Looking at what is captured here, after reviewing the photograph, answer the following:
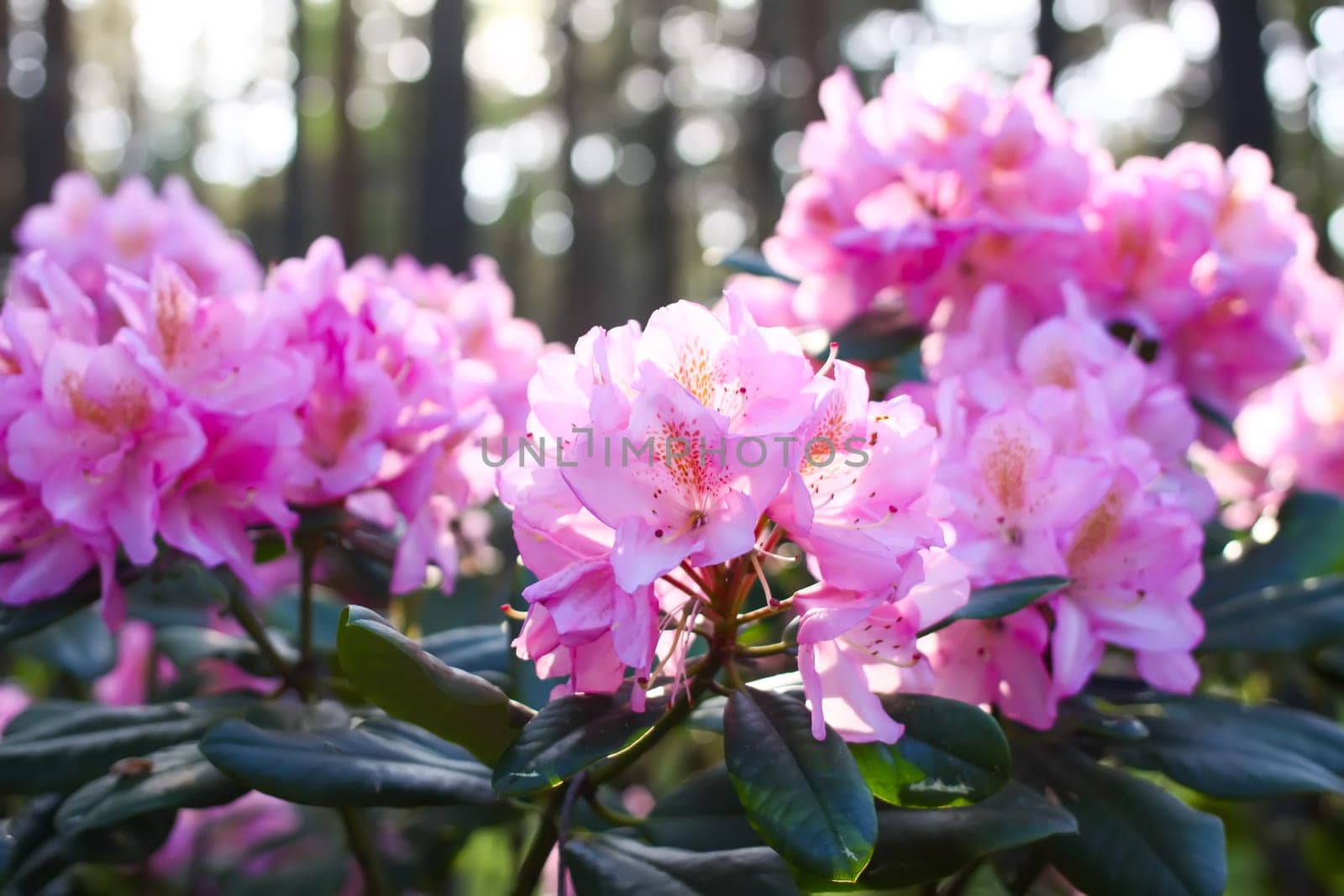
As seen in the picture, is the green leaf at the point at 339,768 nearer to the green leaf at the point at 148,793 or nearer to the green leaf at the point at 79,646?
the green leaf at the point at 148,793

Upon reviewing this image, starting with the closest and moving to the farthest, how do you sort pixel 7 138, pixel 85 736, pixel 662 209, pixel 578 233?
pixel 85 736
pixel 7 138
pixel 662 209
pixel 578 233

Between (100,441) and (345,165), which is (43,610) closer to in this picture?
(100,441)

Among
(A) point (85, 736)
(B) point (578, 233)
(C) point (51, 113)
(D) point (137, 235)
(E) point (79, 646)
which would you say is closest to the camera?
(A) point (85, 736)

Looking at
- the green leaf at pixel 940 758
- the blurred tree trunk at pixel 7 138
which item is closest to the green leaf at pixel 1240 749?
the green leaf at pixel 940 758

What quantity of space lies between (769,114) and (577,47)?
10.2 ft

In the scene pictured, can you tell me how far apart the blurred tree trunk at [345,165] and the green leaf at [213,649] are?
21.6 ft

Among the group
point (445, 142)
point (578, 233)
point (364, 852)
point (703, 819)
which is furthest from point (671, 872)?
point (578, 233)

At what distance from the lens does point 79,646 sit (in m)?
1.45

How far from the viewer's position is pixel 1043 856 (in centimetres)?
97

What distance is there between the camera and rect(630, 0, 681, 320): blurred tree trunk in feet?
36.4

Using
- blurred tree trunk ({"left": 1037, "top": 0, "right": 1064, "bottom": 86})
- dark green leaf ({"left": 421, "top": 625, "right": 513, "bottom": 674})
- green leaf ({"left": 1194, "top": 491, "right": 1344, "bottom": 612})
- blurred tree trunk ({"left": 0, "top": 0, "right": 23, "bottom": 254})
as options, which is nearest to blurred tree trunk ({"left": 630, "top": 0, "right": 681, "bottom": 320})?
blurred tree trunk ({"left": 1037, "top": 0, "right": 1064, "bottom": 86})

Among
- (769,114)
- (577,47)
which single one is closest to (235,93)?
(577,47)

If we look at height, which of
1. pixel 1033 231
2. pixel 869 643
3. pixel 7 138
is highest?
pixel 7 138

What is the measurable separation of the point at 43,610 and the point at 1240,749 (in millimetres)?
1063
